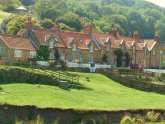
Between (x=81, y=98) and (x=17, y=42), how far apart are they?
3062 cm

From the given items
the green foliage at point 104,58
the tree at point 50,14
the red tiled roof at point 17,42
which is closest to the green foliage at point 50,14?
the tree at point 50,14

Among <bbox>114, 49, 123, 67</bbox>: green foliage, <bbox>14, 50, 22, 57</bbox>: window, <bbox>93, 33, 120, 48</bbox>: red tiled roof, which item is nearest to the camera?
<bbox>14, 50, 22, 57</bbox>: window

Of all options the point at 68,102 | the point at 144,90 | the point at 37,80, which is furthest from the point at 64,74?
the point at 68,102

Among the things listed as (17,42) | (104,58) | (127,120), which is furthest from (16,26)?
(127,120)

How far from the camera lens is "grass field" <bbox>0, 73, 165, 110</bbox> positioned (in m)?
47.4

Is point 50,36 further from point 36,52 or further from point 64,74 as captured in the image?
point 64,74

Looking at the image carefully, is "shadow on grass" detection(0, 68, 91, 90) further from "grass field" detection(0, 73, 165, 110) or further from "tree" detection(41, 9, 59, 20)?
"tree" detection(41, 9, 59, 20)

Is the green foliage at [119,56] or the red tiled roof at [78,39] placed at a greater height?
the red tiled roof at [78,39]

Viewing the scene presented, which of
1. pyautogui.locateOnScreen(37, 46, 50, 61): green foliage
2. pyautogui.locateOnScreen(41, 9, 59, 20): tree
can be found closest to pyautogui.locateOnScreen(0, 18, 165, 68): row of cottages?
pyautogui.locateOnScreen(37, 46, 50, 61): green foliage

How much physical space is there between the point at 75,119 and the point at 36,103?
4471 millimetres

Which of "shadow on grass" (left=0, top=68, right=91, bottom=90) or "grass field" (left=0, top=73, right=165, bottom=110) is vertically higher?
"shadow on grass" (left=0, top=68, right=91, bottom=90)

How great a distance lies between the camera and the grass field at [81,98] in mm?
47438

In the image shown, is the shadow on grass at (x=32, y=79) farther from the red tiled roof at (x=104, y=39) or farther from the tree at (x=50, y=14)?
the tree at (x=50, y=14)

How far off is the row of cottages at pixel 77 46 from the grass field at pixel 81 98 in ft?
56.7
